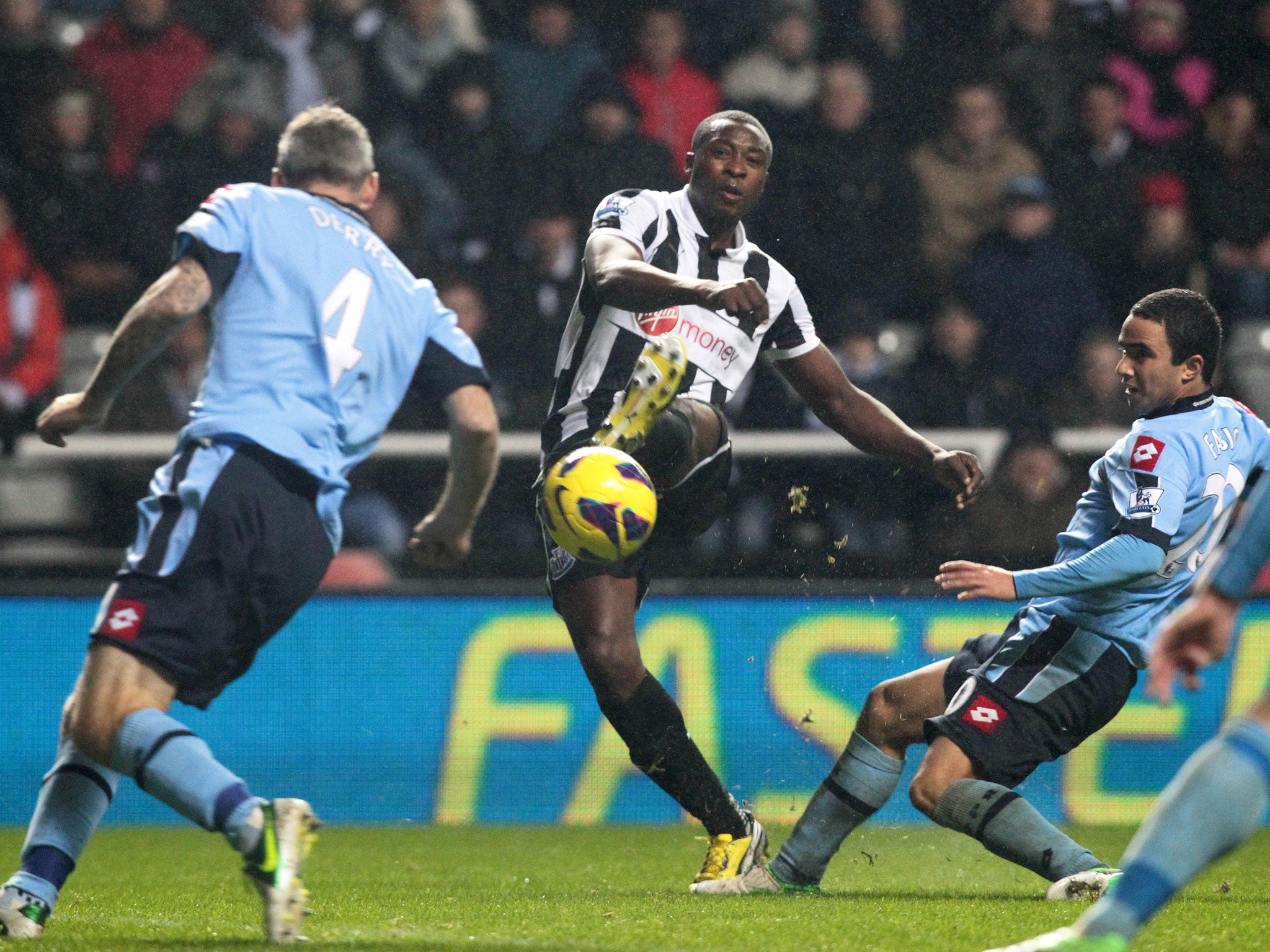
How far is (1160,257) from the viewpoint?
8.62m

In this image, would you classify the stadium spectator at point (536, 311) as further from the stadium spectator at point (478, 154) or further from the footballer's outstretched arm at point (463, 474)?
the footballer's outstretched arm at point (463, 474)

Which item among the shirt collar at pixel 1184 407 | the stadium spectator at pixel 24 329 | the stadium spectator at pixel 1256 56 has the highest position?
the stadium spectator at pixel 1256 56

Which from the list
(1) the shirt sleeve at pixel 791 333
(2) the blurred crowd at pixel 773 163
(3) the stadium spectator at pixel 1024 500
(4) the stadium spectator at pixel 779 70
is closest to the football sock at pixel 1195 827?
(1) the shirt sleeve at pixel 791 333

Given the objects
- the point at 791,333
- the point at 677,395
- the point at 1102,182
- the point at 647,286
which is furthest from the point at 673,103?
the point at 647,286

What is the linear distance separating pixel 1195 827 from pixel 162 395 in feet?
21.2

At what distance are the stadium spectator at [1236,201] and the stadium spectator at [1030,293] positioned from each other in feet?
2.25

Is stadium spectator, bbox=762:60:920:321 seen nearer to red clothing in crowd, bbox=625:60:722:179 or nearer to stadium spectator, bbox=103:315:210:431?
red clothing in crowd, bbox=625:60:722:179

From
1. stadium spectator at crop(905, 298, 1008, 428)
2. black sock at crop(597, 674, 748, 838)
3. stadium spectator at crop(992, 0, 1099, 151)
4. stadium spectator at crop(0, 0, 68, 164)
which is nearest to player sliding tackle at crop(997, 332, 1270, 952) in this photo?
black sock at crop(597, 674, 748, 838)

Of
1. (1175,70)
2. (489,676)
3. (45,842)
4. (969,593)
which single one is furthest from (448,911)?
(1175,70)

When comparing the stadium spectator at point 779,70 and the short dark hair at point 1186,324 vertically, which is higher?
the stadium spectator at point 779,70

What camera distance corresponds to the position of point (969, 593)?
420 centimetres

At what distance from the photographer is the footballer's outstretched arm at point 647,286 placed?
404 centimetres

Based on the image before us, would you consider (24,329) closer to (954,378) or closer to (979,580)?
(954,378)

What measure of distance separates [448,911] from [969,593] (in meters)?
1.55
